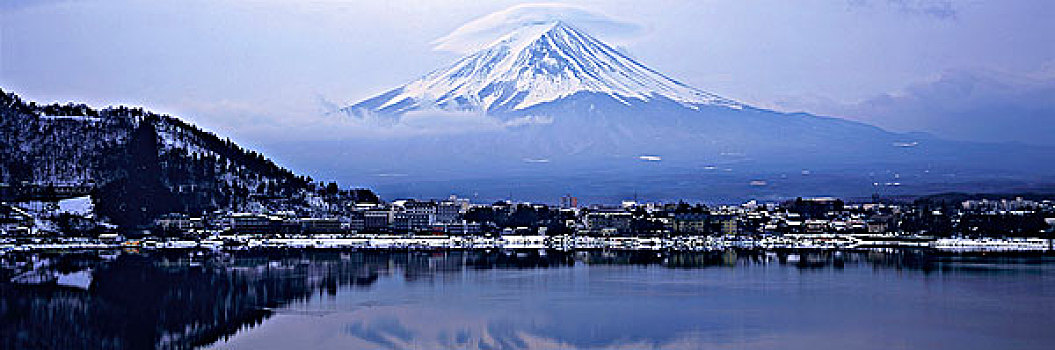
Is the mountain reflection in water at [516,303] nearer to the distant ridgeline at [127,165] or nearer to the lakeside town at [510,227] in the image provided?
the lakeside town at [510,227]

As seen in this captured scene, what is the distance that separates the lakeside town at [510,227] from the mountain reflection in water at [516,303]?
10.3 m

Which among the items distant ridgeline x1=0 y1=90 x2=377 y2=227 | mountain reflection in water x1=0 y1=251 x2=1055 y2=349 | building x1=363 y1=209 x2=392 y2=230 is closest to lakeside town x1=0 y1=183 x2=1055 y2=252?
building x1=363 y1=209 x2=392 y2=230

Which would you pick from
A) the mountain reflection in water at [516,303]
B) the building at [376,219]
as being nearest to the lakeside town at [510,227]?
the building at [376,219]

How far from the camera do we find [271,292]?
27.8 meters

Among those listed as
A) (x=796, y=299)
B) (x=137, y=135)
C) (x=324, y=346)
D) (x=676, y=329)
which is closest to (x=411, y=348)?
(x=324, y=346)

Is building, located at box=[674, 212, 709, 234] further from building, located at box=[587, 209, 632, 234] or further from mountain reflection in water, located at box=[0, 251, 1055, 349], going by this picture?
mountain reflection in water, located at box=[0, 251, 1055, 349]

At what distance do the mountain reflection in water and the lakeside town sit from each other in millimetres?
10287

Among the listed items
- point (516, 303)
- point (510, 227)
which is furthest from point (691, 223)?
point (516, 303)

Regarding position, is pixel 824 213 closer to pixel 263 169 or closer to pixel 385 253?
pixel 263 169

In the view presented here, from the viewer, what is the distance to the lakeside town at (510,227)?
1909 inches

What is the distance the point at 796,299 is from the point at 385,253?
764 inches

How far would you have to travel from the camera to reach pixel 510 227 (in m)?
65.2

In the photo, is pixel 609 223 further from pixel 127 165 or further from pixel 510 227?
pixel 127 165

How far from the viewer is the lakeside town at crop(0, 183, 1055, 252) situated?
48500mm
